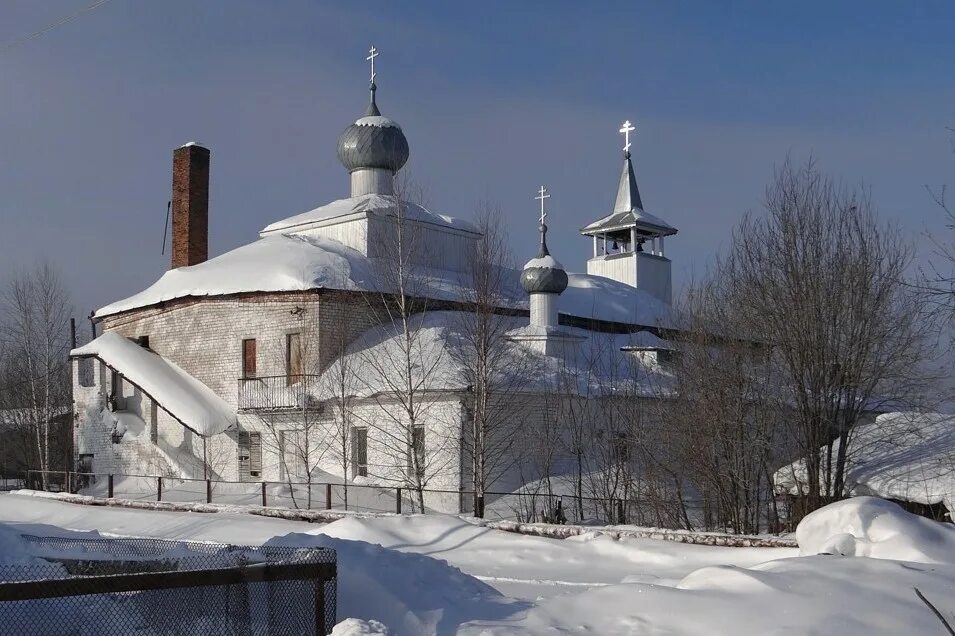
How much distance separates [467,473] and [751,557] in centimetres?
1268

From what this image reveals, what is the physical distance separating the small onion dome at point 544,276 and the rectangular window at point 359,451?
21.0 feet

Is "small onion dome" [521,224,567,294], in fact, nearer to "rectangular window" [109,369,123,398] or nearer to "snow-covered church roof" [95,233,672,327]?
"snow-covered church roof" [95,233,672,327]

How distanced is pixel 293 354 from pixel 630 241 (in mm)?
21360

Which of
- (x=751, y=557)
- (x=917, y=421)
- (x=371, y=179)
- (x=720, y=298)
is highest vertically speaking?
(x=371, y=179)

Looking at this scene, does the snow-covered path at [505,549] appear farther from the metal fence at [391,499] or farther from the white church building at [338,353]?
the white church building at [338,353]

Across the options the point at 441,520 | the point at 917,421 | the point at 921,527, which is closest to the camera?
the point at 921,527

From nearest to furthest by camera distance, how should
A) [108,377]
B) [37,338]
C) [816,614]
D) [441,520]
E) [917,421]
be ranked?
[816,614], [441,520], [917,421], [108,377], [37,338]

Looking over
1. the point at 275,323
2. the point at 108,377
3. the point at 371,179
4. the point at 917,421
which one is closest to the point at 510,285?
the point at 371,179

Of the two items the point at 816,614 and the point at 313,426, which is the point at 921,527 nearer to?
the point at 816,614

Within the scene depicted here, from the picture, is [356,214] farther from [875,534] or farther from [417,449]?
[875,534]

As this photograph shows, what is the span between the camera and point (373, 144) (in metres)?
36.6

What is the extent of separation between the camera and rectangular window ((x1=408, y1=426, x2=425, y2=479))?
1018 inches

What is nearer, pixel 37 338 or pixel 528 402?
pixel 528 402

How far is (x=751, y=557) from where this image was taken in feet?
53.1
